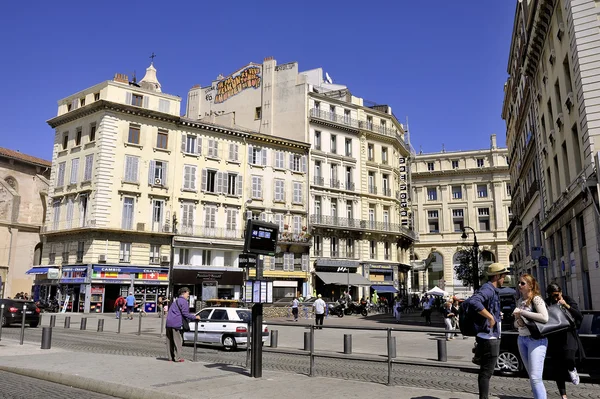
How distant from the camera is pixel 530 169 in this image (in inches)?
1359

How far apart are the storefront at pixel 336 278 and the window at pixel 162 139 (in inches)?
644

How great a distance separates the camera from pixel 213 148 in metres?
41.9

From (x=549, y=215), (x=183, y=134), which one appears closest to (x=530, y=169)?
(x=549, y=215)

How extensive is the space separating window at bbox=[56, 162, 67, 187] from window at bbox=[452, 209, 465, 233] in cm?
5133

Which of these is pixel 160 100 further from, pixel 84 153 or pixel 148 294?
pixel 148 294

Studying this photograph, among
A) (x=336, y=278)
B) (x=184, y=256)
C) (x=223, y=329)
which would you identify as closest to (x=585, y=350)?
(x=223, y=329)

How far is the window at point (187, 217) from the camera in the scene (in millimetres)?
39291

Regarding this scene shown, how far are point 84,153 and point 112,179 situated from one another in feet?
11.2

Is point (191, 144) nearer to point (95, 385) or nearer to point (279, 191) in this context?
point (279, 191)

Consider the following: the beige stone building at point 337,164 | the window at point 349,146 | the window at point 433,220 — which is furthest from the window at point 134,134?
the window at point 433,220

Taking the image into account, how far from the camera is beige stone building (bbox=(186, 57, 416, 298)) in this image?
46.5 metres

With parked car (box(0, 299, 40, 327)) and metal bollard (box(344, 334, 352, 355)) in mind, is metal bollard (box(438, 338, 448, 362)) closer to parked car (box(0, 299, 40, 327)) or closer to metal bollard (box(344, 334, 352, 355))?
metal bollard (box(344, 334, 352, 355))

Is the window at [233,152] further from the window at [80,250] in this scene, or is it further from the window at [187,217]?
the window at [80,250]

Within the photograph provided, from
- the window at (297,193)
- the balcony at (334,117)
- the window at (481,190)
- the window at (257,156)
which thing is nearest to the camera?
the window at (257,156)
